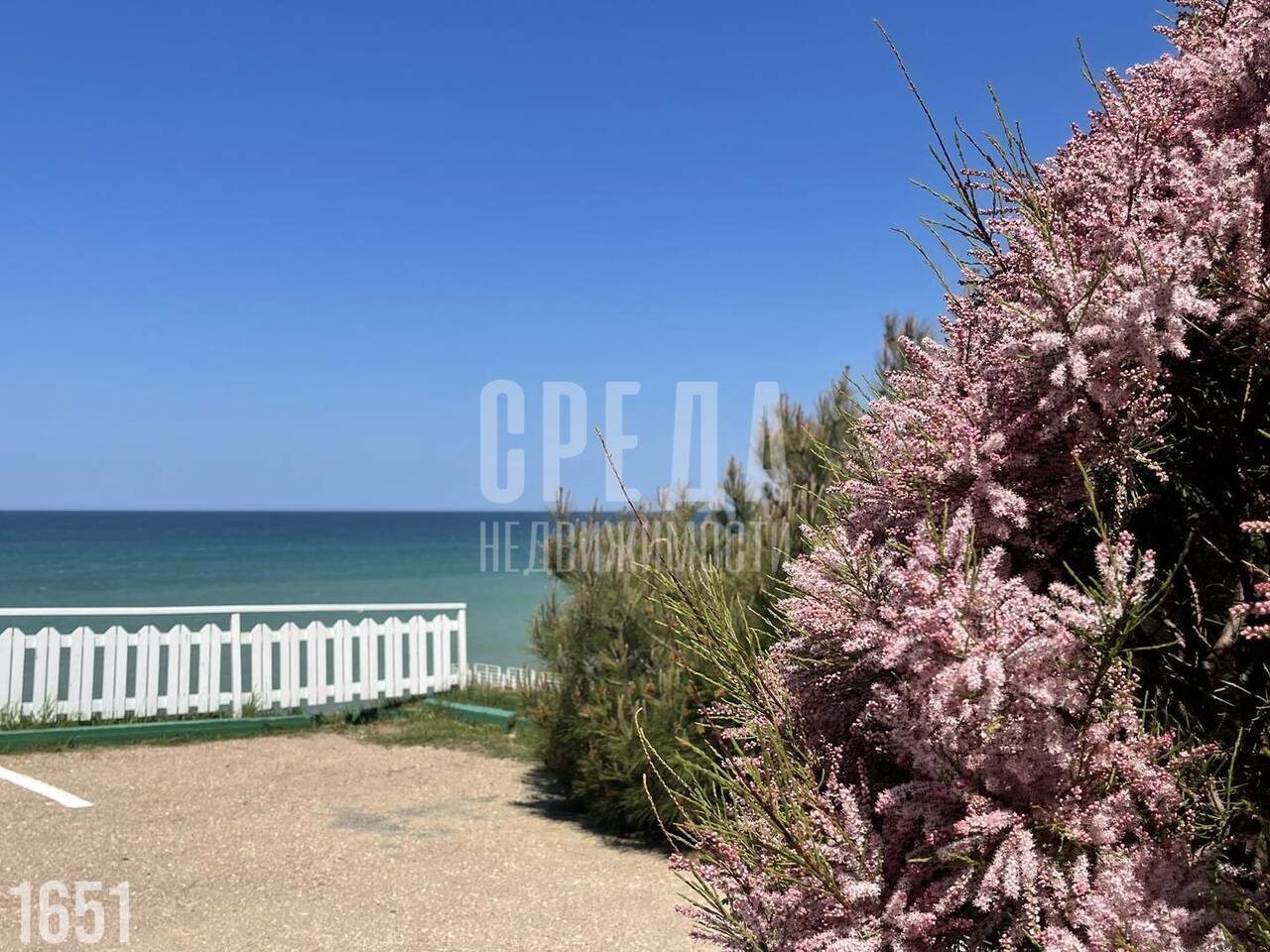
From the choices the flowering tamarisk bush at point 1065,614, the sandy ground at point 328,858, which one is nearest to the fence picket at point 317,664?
the sandy ground at point 328,858

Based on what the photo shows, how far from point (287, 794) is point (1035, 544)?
8272 mm

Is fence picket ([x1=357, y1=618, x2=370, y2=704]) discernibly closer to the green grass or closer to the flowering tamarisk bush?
the green grass

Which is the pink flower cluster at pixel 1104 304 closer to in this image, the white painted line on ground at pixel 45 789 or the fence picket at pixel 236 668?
the white painted line on ground at pixel 45 789

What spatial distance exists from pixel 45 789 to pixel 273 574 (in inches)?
2120

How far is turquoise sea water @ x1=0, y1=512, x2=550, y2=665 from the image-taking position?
138 feet

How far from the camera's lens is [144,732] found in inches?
422

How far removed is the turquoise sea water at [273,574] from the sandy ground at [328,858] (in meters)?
11.3

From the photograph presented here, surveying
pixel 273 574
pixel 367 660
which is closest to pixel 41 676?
pixel 367 660

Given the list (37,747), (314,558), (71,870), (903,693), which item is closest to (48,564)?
(314,558)

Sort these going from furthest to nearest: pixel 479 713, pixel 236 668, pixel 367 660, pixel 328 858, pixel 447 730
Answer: pixel 367 660 < pixel 479 713 < pixel 236 668 < pixel 447 730 < pixel 328 858

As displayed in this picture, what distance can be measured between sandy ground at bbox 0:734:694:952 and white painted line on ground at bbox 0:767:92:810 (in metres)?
0.11

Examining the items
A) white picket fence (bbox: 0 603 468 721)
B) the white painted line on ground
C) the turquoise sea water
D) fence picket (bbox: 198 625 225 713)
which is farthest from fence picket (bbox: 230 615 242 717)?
the turquoise sea water

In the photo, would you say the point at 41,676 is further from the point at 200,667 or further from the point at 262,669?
the point at 262,669

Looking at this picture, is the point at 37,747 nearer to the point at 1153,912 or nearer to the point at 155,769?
the point at 155,769
